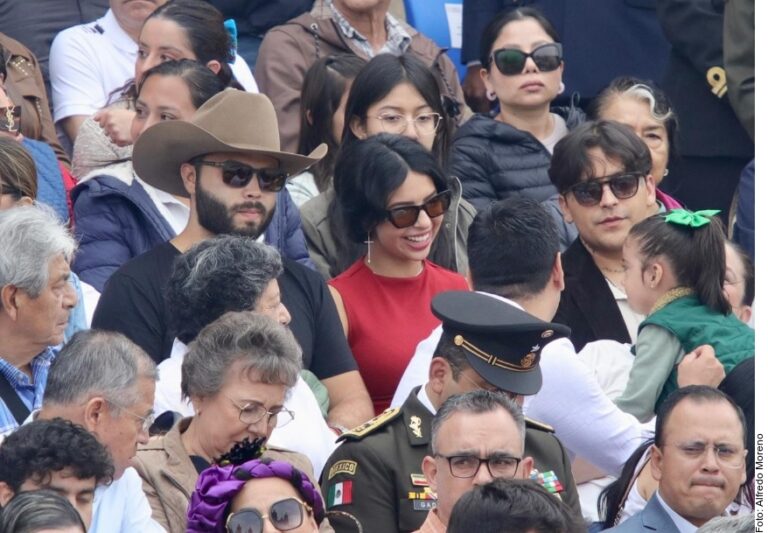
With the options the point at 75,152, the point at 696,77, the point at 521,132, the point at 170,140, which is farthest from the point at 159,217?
the point at 696,77

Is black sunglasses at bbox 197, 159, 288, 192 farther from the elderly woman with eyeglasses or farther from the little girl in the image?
the little girl

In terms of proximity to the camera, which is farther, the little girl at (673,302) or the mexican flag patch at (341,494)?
the little girl at (673,302)

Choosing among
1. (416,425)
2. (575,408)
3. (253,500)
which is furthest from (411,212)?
(253,500)

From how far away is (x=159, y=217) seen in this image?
735cm

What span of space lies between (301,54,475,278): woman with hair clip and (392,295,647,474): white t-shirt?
1603 mm

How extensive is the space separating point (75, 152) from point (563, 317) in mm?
2219

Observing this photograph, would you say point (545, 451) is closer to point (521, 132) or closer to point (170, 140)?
point (170, 140)

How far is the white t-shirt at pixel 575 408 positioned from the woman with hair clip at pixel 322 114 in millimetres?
2098

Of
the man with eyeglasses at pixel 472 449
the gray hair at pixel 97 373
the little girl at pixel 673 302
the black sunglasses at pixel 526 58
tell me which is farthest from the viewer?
the black sunglasses at pixel 526 58

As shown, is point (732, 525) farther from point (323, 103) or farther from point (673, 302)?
point (323, 103)

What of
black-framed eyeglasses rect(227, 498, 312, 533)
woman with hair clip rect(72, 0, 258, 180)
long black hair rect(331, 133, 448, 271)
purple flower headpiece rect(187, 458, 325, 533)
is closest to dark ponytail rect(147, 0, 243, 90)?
woman with hair clip rect(72, 0, 258, 180)

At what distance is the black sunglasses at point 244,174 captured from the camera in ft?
23.2

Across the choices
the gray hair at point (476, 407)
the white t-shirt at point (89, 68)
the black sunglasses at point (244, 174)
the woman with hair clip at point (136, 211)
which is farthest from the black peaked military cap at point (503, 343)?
the white t-shirt at point (89, 68)

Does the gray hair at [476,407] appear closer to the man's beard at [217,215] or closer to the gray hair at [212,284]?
the gray hair at [212,284]
